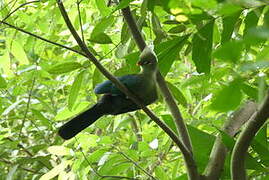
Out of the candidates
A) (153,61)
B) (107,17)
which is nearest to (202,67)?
(153,61)

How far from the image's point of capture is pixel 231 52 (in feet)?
1.60

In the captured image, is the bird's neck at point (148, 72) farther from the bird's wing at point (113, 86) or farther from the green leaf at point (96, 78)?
the green leaf at point (96, 78)

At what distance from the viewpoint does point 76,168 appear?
1833mm

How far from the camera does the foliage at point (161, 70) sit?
62 cm

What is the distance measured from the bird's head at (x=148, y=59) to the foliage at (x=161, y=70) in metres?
0.03

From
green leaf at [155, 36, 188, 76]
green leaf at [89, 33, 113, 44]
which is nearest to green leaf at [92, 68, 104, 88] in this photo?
green leaf at [89, 33, 113, 44]

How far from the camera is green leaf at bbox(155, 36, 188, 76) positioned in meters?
1.11

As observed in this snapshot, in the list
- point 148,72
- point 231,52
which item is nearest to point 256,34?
point 231,52

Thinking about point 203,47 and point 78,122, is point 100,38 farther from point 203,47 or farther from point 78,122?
point 203,47

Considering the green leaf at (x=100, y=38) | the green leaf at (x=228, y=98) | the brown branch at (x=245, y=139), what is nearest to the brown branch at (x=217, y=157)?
the brown branch at (x=245, y=139)

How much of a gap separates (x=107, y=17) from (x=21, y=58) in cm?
61

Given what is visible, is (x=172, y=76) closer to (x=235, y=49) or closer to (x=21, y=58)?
(x=21, y=58)

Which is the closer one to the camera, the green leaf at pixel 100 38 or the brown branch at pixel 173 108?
the brown branch at pixel 173 108

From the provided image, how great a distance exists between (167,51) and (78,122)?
0.56 m
